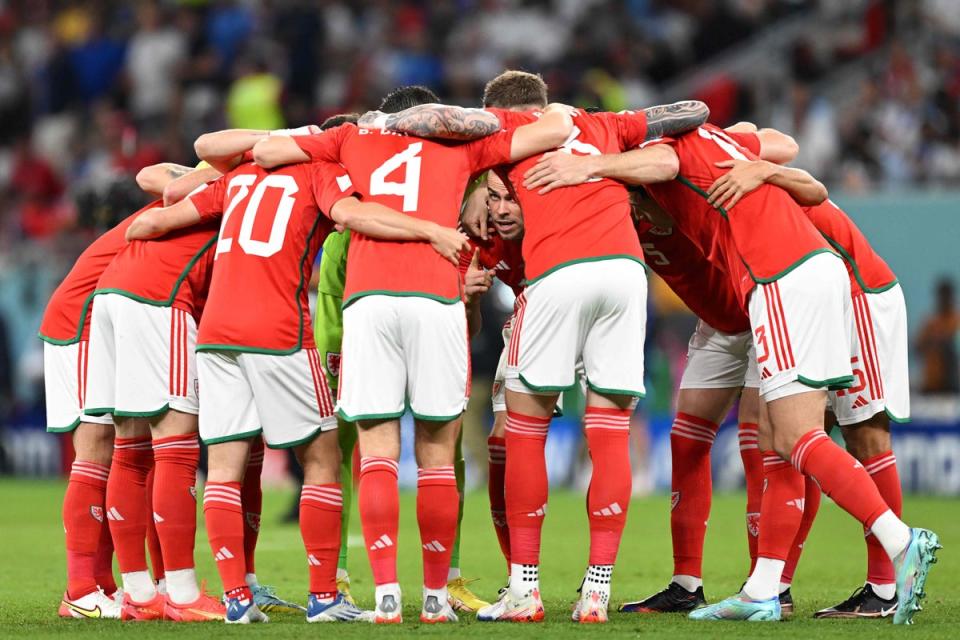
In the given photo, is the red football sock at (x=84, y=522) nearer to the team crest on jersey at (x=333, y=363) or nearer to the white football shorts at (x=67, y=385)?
the white football shorts at (x=67, y=385)

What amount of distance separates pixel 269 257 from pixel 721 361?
2.34 m

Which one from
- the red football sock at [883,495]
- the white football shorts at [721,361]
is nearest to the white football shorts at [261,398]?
the white football shorts at [721,361]

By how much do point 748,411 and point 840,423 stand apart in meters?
0.45

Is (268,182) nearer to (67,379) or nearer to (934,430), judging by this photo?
(67,379)

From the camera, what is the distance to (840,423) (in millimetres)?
7188

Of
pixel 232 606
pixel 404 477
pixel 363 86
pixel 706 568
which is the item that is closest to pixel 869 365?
pixel 706 568

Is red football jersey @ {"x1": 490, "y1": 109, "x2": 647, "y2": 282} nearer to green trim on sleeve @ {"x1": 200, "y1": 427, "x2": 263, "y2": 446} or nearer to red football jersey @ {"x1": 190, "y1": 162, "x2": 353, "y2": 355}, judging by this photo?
red football jersey @ {"x1": 190, "y1": 162, "x2": 353, "y2": 355}

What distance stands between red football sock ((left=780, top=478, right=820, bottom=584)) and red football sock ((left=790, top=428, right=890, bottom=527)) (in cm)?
65

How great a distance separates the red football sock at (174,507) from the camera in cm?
667

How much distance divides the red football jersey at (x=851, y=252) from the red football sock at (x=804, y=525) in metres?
0.99

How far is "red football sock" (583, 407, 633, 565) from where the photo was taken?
21.2 feet

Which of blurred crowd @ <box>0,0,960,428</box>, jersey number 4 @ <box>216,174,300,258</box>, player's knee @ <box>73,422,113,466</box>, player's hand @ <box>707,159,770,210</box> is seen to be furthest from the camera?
blurred crowd @ <box>0,0,960,428</box>

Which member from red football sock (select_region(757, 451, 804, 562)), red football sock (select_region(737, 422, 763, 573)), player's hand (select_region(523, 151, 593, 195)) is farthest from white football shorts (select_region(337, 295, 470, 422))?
red football sock (select_region(737, 422, 763, 573))

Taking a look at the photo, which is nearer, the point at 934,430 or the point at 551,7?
the point at 934,430
